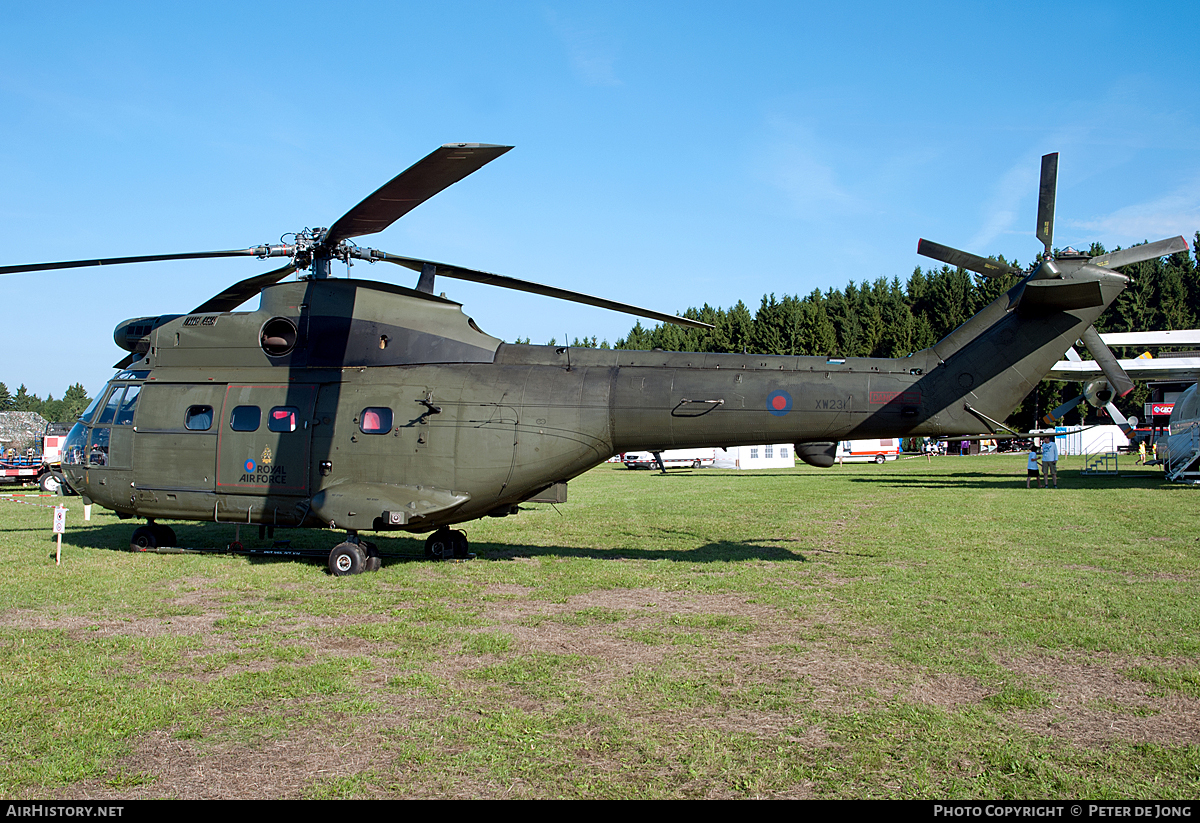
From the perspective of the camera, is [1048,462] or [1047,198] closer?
[1047,198]

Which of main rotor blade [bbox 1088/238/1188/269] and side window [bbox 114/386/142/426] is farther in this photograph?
side window [bbox 114/386/142/426]

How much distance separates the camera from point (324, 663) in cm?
743

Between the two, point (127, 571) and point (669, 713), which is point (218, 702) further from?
point (127, 571)

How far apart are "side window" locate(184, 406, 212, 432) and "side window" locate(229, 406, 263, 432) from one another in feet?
1.55

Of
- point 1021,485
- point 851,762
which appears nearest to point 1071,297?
point 851,762

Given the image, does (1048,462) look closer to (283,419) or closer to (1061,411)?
(1061,411)

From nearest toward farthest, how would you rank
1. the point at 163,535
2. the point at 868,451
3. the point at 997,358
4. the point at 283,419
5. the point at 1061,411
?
the point at 997,358 < the point at 283,419 < the point at 163,535 < the point at 1061,411 < the point at 868,451

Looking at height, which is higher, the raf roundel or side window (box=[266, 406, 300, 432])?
the raf roundel

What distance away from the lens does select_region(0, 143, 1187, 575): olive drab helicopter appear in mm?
11297

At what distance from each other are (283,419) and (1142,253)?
12.3m

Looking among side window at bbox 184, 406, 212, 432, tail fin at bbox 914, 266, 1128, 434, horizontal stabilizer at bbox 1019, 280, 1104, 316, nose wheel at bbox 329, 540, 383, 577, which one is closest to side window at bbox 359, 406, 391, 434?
nose wheel at bbox 329, 540, 383, 577

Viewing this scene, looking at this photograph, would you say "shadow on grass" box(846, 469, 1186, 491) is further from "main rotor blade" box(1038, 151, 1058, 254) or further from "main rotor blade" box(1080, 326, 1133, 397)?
"main rotor blade" box(1038, 151, 1058, 254)

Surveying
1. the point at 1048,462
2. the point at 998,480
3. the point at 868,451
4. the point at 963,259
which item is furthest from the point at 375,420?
the point at 868,451

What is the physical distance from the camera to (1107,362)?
1180 cm
